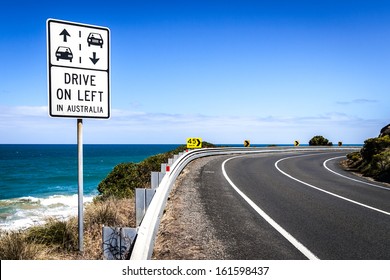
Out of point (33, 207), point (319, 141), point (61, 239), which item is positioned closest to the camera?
point (61, 239)

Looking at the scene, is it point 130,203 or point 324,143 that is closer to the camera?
point 130,203

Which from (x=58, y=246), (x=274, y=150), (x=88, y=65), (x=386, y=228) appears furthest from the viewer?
(x=274, y=150)

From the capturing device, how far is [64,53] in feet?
13.9

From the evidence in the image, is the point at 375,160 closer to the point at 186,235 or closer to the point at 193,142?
the point at 193,142

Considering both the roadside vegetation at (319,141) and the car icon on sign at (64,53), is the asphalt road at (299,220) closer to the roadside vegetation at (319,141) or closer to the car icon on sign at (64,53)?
the car icon on sign at (64,53)

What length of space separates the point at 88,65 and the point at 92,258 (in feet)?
9.13

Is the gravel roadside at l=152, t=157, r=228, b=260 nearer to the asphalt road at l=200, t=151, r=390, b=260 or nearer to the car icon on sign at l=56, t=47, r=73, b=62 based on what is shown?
the asphalt road at l=200, t=151, r=390, b=260

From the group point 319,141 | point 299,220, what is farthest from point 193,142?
point 319,141

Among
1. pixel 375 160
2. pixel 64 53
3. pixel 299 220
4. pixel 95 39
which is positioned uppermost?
pixel 95 39

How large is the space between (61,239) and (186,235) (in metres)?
2.13

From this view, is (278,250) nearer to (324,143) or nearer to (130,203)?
(130,203)

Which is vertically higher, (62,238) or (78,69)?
(78,69)

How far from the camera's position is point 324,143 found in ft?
179
